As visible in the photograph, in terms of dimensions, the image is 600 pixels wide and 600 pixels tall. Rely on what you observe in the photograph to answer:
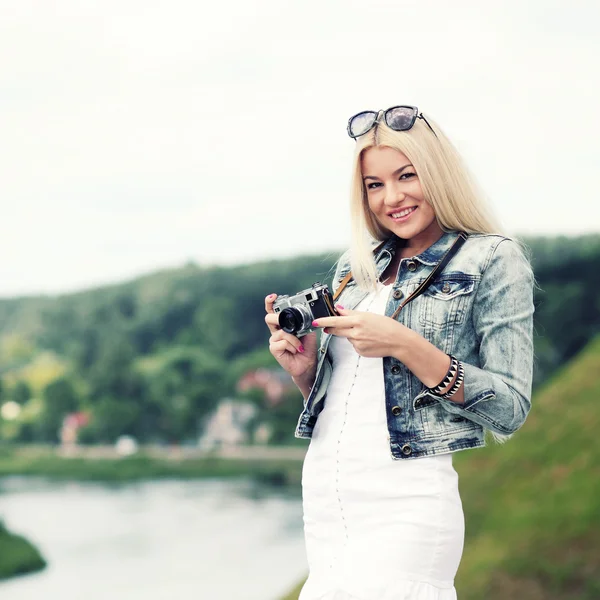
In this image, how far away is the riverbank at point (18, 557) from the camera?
1325cm

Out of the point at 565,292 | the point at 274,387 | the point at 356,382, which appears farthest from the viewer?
the point at 274,387

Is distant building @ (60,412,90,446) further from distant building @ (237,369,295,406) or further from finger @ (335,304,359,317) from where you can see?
finger @ (335,304,359,317)

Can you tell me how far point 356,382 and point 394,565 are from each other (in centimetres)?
32

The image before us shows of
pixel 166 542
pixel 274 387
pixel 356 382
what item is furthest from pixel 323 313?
pixel 274 387

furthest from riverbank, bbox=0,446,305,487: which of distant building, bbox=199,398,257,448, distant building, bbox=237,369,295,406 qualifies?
distant building, bbox=237,369,295,406

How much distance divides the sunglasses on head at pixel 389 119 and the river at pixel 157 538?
1125 cm

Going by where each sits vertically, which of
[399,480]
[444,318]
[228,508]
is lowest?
[228,508]

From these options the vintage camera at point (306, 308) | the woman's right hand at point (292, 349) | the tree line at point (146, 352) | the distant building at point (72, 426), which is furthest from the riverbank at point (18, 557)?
the vintage camera at point (306, 308)

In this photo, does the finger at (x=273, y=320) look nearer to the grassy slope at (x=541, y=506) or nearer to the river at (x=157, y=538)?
the grassy slope at (x=541, y=506)

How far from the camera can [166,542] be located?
14.8 metres

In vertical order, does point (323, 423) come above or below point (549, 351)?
above

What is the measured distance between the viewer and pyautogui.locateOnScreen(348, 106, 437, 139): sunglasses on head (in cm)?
154

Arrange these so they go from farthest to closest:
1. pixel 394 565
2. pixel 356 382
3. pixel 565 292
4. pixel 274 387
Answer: pixel 274 387
pixel 565 292
pixel 356 382
pixel 394 565

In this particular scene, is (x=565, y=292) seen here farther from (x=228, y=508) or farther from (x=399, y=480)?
(x=399, y=480)
